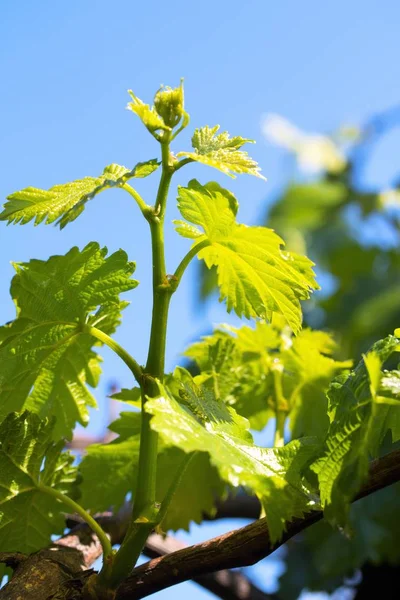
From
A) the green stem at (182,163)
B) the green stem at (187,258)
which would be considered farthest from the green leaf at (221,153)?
the green stem at (187,258)

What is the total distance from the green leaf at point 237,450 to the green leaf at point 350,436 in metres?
0.03

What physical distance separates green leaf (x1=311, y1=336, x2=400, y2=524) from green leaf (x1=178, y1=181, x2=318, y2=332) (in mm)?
151

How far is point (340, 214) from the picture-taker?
9.72 feet

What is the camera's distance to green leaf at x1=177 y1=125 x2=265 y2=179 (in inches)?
32.5

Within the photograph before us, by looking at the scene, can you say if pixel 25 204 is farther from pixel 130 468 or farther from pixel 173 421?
pixel 130 468

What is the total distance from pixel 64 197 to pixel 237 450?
33 cm

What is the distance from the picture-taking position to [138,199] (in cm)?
88

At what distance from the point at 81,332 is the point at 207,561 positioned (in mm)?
316

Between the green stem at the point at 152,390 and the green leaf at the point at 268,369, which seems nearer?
the green stem at the point at 152,390

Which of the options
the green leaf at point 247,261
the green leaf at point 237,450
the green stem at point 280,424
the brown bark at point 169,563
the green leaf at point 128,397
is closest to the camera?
the green leaf at point 237,450

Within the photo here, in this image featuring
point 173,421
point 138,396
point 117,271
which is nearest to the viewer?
point 173,421

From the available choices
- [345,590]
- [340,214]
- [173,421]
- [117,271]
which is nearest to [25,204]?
[117,271]

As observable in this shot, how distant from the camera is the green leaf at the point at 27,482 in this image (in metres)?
0.97

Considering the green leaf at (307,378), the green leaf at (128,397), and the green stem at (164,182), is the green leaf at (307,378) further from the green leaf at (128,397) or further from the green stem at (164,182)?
the green stem at (164,182)
